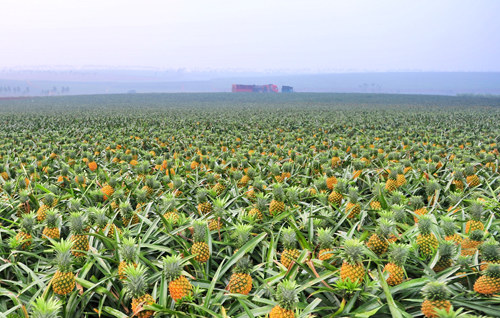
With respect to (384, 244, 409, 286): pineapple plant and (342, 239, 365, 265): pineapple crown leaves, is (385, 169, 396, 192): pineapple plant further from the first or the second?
(342, 239, 365, 265): pineapple crown leaves

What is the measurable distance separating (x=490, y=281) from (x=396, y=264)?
0.45 m

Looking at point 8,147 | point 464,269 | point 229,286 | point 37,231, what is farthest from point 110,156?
point 464,269

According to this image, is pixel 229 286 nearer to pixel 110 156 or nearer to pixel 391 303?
pixel 391 303

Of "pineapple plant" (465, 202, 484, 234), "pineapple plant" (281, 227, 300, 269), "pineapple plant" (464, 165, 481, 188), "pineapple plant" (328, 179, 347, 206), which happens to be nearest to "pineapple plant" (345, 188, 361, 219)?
"pineapple plant" (328, 179, 347, 206)

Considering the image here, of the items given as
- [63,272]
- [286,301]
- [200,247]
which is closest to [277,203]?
[200,247]

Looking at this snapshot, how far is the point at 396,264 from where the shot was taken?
1.89 metres

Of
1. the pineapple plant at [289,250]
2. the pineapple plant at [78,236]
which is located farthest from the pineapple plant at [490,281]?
the pineapple plant at [78,236]

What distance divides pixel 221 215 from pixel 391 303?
1449 millimetres

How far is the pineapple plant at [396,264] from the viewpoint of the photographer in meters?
1.84

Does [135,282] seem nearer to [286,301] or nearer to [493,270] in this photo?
[286,301]

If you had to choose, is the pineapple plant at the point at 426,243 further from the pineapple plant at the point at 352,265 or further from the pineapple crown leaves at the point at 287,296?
the pineapple crown leaves at the point at 287,296

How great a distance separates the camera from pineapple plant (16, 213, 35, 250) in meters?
2.54

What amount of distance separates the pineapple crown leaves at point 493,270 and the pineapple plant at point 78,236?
2413mm

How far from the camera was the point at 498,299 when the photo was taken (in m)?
1.70
